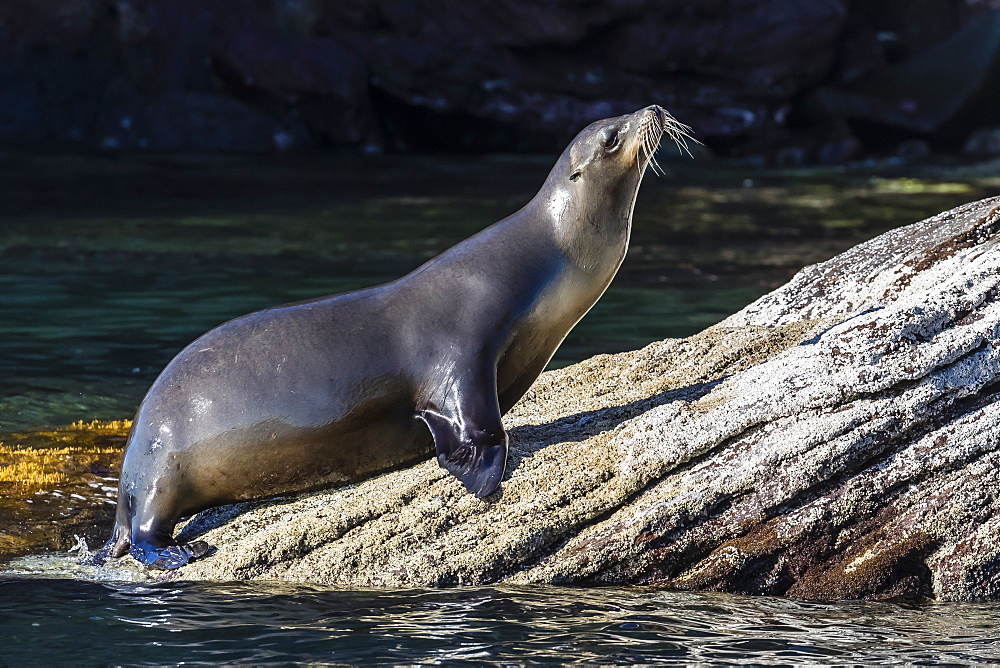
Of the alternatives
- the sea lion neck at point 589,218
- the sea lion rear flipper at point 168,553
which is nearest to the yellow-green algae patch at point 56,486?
the sea lion rear flipper at point 168,553

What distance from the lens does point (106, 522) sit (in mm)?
5098

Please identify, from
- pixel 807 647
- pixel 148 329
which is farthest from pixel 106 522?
pixel 148 329

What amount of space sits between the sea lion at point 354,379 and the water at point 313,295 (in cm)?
46

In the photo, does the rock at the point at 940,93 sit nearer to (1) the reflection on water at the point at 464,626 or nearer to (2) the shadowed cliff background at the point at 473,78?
(2) the shadowed cliff background at the point at 473,78

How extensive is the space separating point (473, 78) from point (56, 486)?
20.4 metres

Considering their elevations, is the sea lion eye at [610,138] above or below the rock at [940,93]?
below

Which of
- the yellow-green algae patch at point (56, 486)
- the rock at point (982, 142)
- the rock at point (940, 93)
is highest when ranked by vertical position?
the rock at point (940, 93)

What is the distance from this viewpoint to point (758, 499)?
14.1ft

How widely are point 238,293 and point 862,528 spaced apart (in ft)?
25.2

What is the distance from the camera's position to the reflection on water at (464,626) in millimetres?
3682

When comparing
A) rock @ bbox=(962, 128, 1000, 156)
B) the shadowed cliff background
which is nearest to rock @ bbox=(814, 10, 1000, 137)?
the shadowed cliff background

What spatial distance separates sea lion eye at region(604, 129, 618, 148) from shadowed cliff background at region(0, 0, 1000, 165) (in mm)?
19983

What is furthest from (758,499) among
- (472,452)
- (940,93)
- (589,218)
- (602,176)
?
(940,93)

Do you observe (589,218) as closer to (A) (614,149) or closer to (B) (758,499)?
(A) (614,149)
